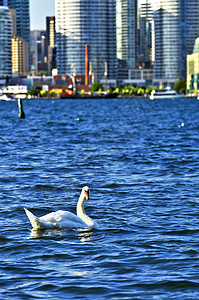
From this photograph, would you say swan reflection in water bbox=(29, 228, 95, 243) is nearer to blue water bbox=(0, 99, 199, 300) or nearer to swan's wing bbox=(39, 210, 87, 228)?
blue water bbox=(0, 99, 199, 300)

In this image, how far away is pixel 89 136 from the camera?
195 ft

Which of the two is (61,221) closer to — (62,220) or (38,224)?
(62,220)

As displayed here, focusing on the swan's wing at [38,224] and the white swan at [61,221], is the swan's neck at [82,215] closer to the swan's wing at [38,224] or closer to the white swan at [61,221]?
the white swan at [61,221]

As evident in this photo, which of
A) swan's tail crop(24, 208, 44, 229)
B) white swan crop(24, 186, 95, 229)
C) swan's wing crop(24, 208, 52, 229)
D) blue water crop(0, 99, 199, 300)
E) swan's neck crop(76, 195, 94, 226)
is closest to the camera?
blue water crop(0, 99, 199, 300)

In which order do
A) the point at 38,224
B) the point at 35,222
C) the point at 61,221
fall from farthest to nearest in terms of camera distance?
the point at 61,221, the point at 38,224, the point at 35,222

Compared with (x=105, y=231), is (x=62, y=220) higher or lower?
higher

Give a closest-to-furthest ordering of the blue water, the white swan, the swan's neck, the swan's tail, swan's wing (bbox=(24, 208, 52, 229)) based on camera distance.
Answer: the blue water
the swan's tail
swan's wing (bbox=(24, 208, 52, 229))
the white swan
the swan's neck

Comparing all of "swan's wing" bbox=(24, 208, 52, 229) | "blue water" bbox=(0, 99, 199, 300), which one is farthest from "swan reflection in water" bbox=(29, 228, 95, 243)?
"swan's wing" bbox=(24, 208, 52, 229)

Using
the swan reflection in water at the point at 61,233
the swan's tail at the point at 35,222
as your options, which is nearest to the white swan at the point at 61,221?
the swan's tail at the point at 35,222

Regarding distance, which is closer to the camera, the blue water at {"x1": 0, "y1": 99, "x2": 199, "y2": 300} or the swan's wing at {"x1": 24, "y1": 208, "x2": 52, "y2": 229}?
the blue water at {"x1": 0, "y1": 99, "x2": 199, "y2": 300}

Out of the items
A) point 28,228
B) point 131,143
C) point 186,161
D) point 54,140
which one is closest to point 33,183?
point 28,228

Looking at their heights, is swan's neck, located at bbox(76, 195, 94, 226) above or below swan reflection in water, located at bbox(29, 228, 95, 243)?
above

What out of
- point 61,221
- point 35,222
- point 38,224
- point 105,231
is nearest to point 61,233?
point 61,221

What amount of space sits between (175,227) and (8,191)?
8871mm
